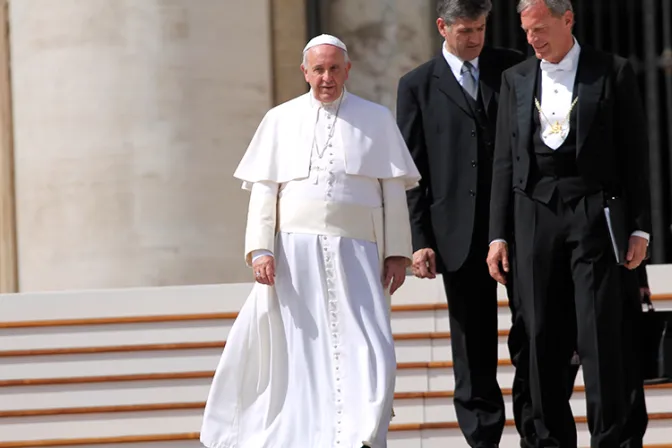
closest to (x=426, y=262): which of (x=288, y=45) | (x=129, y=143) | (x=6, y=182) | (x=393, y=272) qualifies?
(x=393, y=272)

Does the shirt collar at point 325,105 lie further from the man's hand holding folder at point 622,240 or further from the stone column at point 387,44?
the stone column at point 387,44

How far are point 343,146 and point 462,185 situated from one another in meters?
0.52

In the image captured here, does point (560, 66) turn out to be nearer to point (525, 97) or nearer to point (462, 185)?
point (525, 97)

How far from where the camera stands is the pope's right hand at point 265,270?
7.18 meters

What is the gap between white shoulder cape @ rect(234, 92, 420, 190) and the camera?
287 inches

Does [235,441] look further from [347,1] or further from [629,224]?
[347,1]

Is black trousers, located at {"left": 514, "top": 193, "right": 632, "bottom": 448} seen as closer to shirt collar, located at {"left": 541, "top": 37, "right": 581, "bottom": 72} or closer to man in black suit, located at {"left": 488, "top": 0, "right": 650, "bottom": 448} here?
man in black suit, located at {"left": 488, "top": 0, "right": 650, "bottom": 448}

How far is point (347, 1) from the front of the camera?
12.0 m

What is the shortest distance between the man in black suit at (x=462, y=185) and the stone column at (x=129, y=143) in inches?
126

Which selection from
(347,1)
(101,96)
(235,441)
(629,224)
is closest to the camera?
(629,224)

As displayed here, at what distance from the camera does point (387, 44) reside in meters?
11.8

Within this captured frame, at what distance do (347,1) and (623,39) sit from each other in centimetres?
203

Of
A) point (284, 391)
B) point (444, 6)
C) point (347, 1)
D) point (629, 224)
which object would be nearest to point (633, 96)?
point (629, 224)

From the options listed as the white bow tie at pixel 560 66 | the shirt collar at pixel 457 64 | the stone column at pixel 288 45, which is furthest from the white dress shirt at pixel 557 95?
the stone column at pixel 288 45
